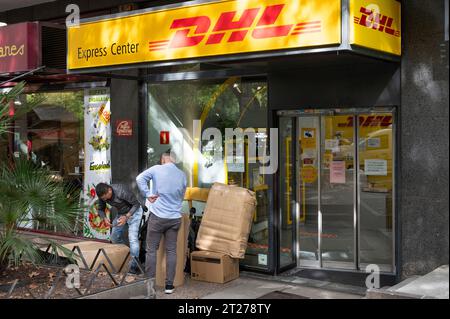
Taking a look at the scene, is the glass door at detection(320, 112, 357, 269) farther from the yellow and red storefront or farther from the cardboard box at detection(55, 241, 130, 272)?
the cardboard box at detection(55, 241, 130, 272)

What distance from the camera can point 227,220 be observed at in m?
7.94

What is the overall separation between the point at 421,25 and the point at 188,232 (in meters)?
3.85

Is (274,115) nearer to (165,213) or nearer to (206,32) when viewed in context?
(206,32)

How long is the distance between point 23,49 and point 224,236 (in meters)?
4.52

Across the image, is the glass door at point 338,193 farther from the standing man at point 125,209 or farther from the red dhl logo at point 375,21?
the standing man at point 125,209

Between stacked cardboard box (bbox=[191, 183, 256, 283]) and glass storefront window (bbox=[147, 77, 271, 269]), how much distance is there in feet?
1.71

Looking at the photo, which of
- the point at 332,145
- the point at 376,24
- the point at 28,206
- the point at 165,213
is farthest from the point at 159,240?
the point at 376,24

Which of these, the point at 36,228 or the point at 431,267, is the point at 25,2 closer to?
the point at 36,228

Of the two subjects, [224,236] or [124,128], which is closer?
[224,236]

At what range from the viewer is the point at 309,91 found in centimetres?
773

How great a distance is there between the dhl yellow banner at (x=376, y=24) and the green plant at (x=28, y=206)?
11.5 feet

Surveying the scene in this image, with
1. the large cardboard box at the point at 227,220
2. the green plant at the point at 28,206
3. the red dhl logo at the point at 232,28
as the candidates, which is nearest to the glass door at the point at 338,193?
the large cardboard box at the point at 227,220

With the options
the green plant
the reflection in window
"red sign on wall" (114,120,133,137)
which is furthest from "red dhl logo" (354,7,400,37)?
the reflection in window

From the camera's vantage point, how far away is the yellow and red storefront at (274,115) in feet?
22.6
